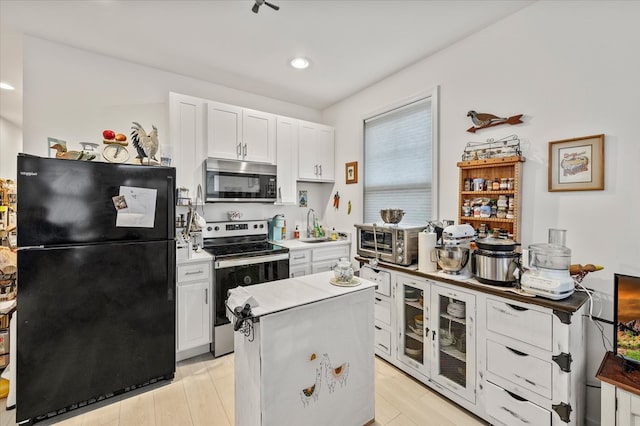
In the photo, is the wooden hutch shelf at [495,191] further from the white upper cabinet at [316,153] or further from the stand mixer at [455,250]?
the white upper cabinet at [316,153]

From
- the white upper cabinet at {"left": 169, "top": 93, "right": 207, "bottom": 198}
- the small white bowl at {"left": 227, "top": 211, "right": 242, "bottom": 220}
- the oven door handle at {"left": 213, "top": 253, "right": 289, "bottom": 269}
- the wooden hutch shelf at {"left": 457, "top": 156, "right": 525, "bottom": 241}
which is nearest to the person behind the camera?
the wooden hutch shelf at {"left": 457, "top": 156, "right": 525, "bottom": 241}

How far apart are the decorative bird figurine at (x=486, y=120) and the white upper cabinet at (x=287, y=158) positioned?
6.63ft

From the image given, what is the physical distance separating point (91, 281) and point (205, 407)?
1225 mm

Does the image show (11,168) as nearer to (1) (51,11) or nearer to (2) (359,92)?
(1) (51,11)

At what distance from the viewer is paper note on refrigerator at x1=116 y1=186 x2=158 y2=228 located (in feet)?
6.72

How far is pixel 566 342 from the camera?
4.82 feet

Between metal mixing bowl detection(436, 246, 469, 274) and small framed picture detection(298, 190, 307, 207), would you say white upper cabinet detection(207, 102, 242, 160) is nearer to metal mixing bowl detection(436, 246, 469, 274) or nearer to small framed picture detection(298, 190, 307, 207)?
small framed picture detection(298, 190, 307, 207)

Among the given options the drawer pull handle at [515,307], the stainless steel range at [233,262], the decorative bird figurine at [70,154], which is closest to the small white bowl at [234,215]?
the stainless steel range at [233,262]

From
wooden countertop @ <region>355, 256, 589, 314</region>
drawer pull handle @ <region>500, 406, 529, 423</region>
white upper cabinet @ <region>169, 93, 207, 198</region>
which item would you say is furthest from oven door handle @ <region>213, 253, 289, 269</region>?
drawer pull handle @ <region>500, 406, 529, 423</region>

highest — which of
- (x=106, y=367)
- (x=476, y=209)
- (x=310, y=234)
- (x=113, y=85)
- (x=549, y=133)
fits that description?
(x=113, y=85)

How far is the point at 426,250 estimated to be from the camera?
219 cm

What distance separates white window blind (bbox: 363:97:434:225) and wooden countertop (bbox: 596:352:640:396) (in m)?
1.55

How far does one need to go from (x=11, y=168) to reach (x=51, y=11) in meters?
3.57

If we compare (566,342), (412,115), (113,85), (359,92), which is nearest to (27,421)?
(113,85)
